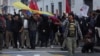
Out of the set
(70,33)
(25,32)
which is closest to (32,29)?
(25,32)

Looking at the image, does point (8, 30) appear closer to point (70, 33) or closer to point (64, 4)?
point (70, 33)

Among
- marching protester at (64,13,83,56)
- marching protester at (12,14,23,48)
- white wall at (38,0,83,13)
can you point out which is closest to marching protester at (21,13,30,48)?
marching protester at (12,14,23,48)

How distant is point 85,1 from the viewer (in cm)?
3259

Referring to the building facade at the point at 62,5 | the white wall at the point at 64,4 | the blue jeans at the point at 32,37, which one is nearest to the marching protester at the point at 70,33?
the blue jeans at the point at 32,37

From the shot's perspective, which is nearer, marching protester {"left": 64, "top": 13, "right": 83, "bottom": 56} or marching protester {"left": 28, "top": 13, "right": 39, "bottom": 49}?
marching protester {"left": 64, "top": 13, "right": 83, "bottom": 56}

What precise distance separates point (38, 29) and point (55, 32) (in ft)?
3.24

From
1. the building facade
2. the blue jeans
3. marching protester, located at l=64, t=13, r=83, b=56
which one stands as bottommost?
the blue jeans

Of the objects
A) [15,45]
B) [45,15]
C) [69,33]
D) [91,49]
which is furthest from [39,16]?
[69,33]

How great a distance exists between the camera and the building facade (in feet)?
102

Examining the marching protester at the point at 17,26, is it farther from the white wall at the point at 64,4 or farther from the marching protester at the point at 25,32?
the white wall at the point at 64,4

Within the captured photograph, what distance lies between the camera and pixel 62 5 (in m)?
38.8

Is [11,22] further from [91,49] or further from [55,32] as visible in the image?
[91,49]

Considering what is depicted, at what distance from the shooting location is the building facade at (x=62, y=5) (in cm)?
3117

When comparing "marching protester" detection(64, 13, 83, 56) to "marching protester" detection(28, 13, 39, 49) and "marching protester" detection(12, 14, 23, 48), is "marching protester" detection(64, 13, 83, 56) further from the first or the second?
"marching protester" detection(12, 14, 23, 48)
